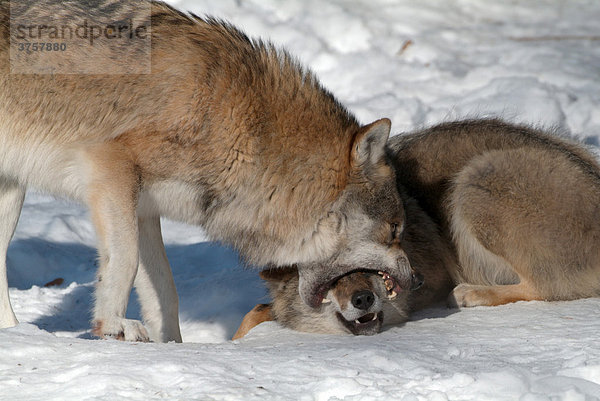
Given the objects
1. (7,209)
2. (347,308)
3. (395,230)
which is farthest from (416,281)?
(7,209)

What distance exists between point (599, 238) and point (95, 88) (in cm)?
265

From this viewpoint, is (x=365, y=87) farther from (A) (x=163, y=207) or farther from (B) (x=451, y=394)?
(B) (x=451, y=394)

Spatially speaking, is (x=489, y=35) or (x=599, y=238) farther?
(x=489, y=35)

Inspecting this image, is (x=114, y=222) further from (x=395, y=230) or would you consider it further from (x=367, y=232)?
(x=395, y=230)

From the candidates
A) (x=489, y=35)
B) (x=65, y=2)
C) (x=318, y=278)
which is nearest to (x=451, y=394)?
(x=318, y=278)

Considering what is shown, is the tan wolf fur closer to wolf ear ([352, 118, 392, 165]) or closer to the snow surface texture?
the snow surface texture

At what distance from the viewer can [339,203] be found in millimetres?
3666

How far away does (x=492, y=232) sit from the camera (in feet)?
12.8

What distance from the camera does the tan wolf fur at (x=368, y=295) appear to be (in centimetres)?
362

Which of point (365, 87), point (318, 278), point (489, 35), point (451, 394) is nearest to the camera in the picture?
point (451, 394)

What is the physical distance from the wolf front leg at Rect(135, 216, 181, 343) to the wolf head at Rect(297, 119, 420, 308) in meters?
0.87

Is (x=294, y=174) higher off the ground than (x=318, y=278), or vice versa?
(x=294, y=174)

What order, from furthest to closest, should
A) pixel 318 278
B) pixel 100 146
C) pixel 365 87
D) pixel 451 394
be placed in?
pixel 365 87
pixel 318 278
pixel 100 146
pixel 451 394

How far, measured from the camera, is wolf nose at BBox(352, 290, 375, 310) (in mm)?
3539
